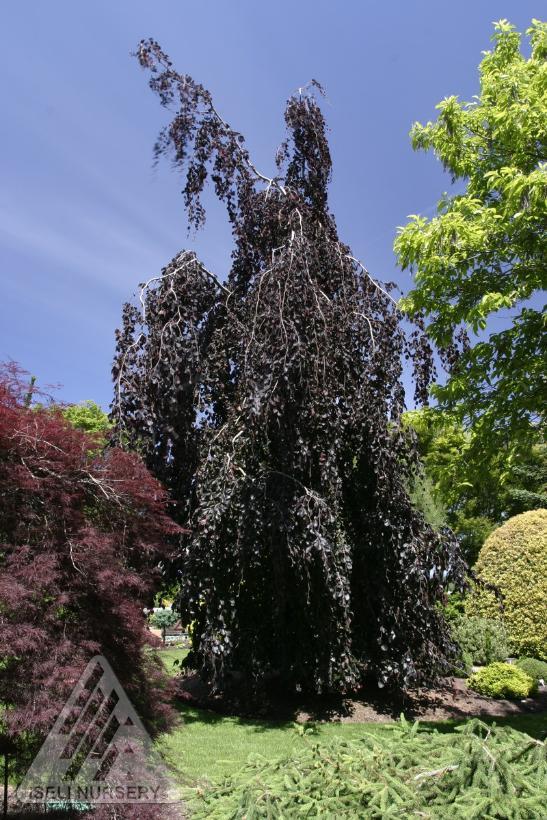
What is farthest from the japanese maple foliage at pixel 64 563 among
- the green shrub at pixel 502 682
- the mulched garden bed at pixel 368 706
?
the green shrub at pixel 502 682

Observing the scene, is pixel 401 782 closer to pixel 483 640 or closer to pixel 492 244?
pixel 492 244

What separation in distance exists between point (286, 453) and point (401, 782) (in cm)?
377

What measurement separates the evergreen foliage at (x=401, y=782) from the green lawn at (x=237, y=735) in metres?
2.10

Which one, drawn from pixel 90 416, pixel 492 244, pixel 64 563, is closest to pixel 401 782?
pixel 64 563

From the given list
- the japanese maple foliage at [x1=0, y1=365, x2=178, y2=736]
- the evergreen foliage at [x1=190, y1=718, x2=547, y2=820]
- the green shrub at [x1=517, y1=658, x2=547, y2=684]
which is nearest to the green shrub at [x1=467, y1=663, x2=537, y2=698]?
the green shrub at [x1=517, y1=658, x2=547, y2=684]

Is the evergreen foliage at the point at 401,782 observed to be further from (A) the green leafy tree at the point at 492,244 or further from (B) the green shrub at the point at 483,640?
(B) the green shrub at the point at 483,640

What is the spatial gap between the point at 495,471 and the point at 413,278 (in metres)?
2.41

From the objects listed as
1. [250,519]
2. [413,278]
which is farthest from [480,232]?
[250,519]

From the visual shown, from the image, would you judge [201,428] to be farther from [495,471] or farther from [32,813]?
[32,813]

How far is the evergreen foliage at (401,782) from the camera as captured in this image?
1.64m

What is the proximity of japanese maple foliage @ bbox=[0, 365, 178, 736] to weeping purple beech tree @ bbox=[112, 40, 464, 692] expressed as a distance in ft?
6.80

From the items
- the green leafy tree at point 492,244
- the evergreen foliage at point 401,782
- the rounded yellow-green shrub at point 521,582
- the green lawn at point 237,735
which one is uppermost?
the green leafy tree at point 492,244

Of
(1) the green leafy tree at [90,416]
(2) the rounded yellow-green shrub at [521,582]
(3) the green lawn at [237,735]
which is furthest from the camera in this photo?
(1) the green leafy tree at [90,416]

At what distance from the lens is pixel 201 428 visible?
6410 mm
